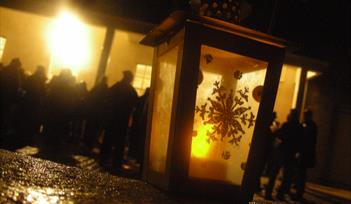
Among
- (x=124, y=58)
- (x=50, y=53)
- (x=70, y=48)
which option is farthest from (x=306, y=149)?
(x=50, y=53)

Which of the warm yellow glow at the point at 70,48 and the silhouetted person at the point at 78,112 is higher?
the warm yellow glow at the point at 70,48

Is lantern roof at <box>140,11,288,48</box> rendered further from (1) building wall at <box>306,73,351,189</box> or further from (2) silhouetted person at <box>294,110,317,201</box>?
(1) building wall at <box>306,73,351,189</box>

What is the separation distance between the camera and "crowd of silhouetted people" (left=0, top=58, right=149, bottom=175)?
7.54m

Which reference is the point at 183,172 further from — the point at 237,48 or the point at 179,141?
the point at 237,48

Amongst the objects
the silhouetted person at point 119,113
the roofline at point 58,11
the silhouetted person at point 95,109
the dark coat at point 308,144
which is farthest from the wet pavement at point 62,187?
the roofline at point 58,11

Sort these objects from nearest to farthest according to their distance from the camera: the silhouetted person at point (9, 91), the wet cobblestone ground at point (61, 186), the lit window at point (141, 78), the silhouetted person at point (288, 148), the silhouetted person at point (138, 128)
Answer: the wet cobblestone ground at point (61, 186), the silhouetted person at point (288, 148), the silhouetted person at point (138, 128), the silhouetted person at point (9, 91), the lit window at point (141, 78)

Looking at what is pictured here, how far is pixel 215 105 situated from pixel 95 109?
575cm

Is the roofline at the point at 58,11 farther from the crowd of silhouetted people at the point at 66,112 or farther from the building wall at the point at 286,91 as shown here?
the building wall at the point at 286,91

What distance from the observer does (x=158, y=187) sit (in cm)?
308

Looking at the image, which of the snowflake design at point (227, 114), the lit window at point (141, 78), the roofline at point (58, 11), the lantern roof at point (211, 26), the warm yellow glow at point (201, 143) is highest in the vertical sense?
the roofline at point (58, 11)

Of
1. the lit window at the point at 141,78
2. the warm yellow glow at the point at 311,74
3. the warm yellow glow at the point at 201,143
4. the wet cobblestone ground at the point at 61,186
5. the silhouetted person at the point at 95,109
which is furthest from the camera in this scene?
the lit window at the point at 141,78

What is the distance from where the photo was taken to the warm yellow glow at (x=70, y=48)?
45.8ft

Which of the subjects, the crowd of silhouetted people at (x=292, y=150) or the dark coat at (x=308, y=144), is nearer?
the crowd of silhouetted people at (x=292, y=150)

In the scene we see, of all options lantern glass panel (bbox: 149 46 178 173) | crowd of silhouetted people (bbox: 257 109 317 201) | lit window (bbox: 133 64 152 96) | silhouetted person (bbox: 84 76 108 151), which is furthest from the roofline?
lantern glass panel (bbox: 149 46 178 173)
